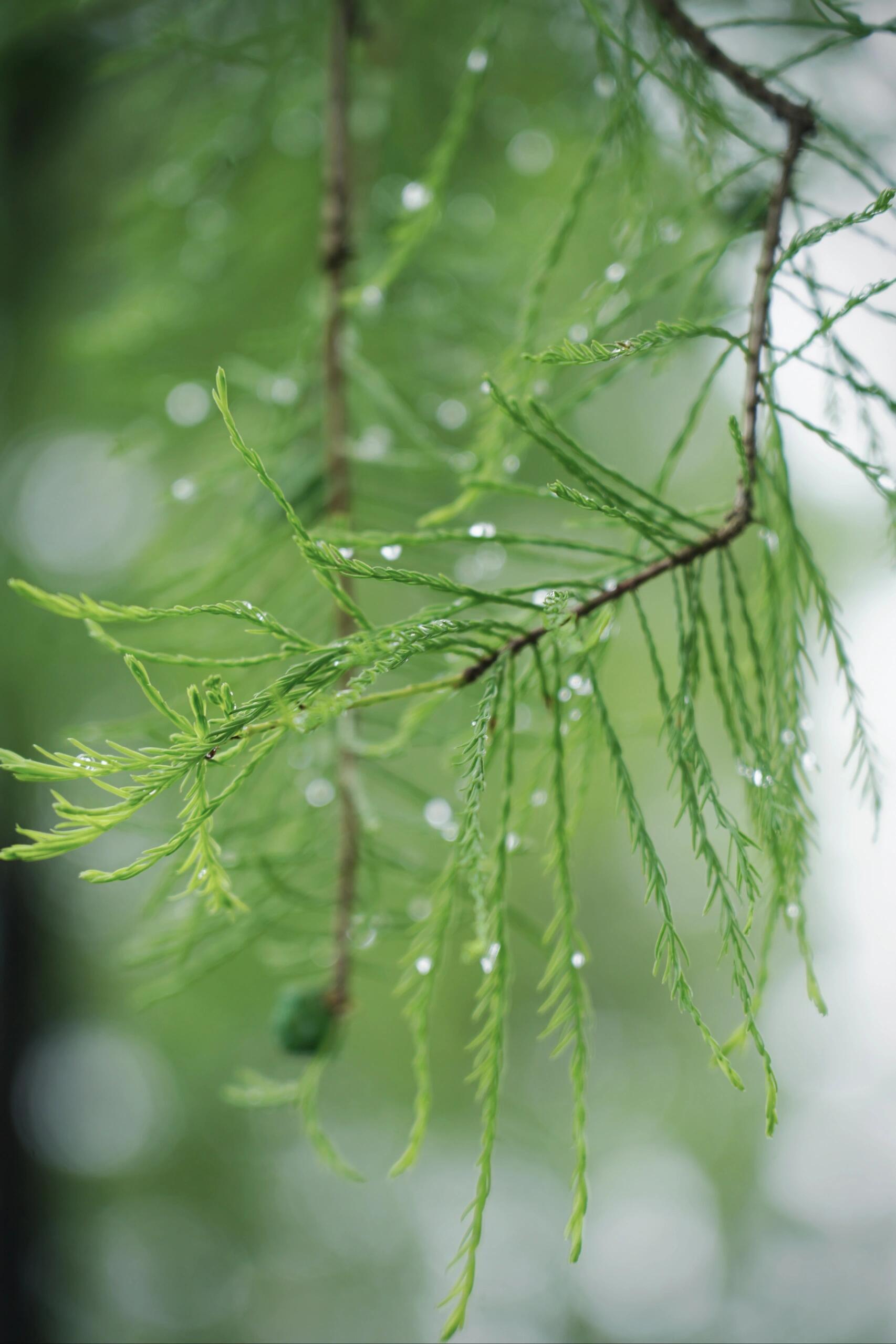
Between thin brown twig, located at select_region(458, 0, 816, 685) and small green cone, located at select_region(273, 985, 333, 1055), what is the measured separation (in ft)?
1.26

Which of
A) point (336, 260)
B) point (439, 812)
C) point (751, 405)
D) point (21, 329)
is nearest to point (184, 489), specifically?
point (336, 260)

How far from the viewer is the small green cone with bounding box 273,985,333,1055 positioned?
63 cm

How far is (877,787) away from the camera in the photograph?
1.45 ft

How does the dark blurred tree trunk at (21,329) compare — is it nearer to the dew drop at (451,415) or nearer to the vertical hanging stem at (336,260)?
the vertical hanging stem at (336,260)

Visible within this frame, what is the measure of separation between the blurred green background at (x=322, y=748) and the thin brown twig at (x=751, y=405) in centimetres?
11

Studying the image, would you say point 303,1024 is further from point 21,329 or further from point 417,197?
point 21,329

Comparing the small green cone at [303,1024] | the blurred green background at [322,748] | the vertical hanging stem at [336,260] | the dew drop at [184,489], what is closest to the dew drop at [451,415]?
the blurred green background at [322,748]

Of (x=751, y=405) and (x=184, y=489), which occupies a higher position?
(x=184, y=489)

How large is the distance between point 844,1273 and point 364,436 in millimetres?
3158

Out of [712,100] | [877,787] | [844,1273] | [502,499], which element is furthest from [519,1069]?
[712,100]

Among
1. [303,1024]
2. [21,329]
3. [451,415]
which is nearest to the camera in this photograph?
[303,1024]

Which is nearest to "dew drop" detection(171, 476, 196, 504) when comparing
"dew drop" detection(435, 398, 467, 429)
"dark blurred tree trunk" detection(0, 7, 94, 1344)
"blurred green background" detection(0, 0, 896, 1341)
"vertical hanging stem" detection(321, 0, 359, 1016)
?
"blurred green background" detection(0, 0, 896, 1341)

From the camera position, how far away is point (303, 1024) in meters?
0.63

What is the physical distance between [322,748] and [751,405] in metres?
0.43
